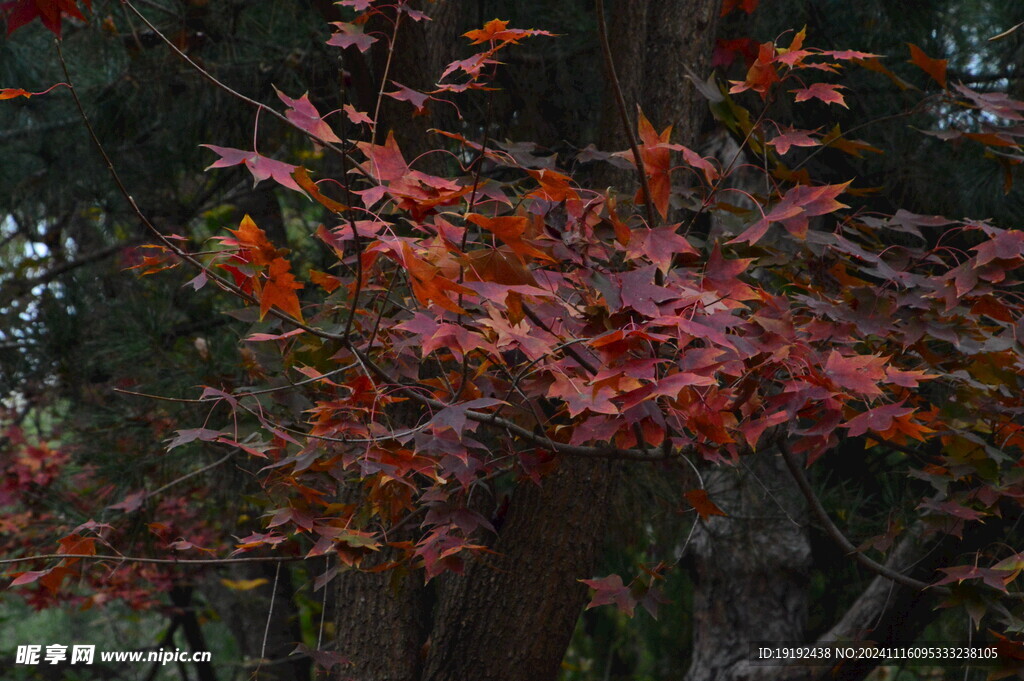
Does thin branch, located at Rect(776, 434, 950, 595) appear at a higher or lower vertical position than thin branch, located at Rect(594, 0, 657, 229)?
lower

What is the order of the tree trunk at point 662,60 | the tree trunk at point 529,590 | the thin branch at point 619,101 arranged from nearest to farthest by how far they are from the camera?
the thin branch at point 619,101 < the tree trunk at point 529,590 < the tree trunk at point 662,60

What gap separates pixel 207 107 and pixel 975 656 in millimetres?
2473

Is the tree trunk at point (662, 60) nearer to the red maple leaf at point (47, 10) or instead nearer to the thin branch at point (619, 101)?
the thin branch at point (619, 101)

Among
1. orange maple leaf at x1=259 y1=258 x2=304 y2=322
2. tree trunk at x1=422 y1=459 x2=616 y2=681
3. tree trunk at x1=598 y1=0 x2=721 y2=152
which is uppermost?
tree trunk at x1=598 y1=0 x2=721 y2=152

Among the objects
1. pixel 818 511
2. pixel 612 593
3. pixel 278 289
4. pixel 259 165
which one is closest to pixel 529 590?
pixel 612 593

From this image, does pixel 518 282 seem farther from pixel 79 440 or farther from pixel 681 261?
pixel 79 440

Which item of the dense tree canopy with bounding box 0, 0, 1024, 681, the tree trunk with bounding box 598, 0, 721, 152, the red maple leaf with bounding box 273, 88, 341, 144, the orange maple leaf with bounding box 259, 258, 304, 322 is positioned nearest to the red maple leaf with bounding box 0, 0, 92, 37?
the dense tree canopy with bounding box 0, 0, 1024, 681

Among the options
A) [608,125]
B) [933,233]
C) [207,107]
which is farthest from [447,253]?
[933,233]

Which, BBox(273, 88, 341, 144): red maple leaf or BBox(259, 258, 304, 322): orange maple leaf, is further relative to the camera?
BBox(273, 88, 341, 144): red maple leaf

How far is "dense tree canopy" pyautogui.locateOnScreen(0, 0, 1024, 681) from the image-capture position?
114 centimetres

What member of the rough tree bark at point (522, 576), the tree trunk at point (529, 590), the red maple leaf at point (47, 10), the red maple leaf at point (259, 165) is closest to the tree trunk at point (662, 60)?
the rough tree bark at point (522, 576)

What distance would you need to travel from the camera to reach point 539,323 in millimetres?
1155

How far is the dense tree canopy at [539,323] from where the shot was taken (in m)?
1.14

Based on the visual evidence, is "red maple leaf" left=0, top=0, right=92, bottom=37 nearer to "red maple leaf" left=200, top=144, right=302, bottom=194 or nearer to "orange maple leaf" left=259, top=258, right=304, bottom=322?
"red maple leaf" left=200, top=144, right=302, bottom=194
